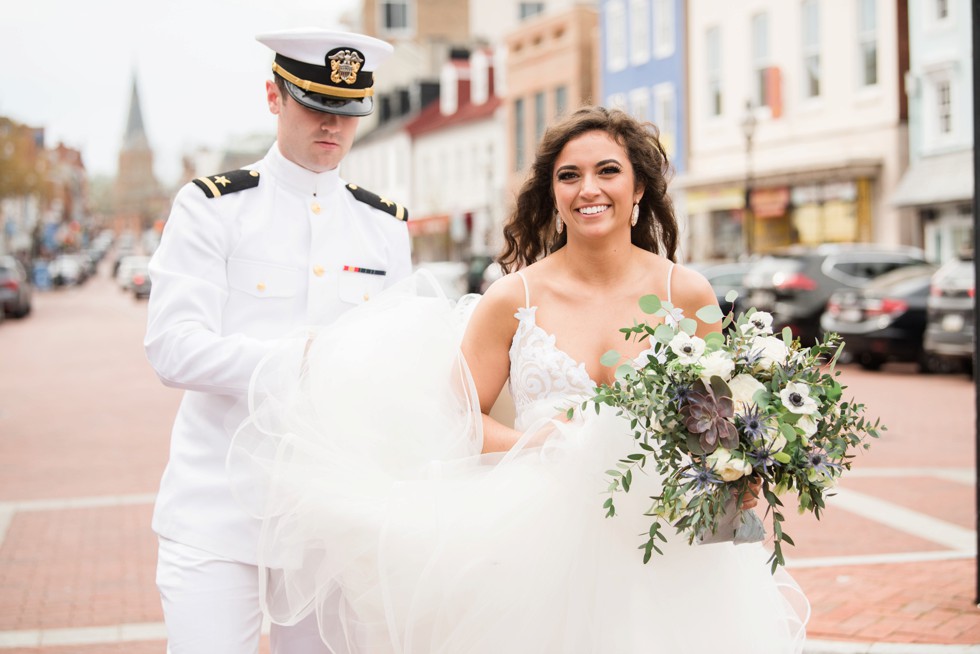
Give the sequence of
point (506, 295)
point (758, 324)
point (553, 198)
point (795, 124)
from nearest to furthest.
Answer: point (758, 324)
point (506, 295)
point (553, 198)
point (795, 124)

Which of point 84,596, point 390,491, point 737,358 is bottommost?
point 84,596

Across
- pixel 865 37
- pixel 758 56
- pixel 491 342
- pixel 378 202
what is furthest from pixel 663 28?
pixel 491 342

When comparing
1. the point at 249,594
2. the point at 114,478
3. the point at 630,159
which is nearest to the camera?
the point at 249,594

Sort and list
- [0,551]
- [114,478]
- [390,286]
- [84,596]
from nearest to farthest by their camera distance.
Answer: [390,286] → [84,596] → [0,551] → [114,478]

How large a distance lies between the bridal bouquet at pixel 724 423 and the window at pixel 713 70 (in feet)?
110

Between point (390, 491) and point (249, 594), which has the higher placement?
point (390, 491)

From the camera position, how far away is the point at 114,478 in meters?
10.4

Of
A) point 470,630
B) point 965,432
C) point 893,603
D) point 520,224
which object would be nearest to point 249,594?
point 470,630

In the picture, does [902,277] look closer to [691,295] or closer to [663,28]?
[691,295]

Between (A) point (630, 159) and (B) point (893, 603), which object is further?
(B) point (893, 603)

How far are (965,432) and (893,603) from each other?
687cm

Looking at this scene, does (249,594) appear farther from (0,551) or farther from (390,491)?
(0,551)

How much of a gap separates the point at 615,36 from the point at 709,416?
128 ft

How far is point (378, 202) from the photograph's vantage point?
373 cm
